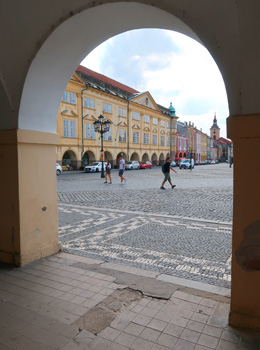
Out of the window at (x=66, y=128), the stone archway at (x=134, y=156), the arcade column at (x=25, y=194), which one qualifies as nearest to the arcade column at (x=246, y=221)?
the arcade column at (x=25, y=194)

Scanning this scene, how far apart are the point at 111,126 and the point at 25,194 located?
127 ft

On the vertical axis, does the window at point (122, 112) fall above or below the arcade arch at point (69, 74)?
above

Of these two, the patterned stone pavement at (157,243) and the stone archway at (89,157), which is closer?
the patterned stone pavement at (157,243)

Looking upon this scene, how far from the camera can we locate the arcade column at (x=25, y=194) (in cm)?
403

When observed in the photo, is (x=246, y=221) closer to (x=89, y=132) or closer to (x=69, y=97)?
(x=69, y=97)

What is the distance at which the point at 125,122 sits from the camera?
149 ft

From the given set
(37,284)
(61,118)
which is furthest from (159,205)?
(61,118)

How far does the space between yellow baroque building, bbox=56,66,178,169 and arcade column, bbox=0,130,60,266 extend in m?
28.9

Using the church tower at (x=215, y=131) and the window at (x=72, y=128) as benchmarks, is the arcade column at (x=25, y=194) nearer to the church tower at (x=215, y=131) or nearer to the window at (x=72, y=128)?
the window at (x=72, y=128)

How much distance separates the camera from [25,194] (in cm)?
410

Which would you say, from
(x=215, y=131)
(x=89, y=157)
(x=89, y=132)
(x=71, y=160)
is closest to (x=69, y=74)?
(x=71, y=160)

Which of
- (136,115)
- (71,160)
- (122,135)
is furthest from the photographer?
(136,115)

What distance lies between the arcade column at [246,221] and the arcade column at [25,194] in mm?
2874

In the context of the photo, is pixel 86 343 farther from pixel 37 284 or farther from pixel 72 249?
pixel 72 249
